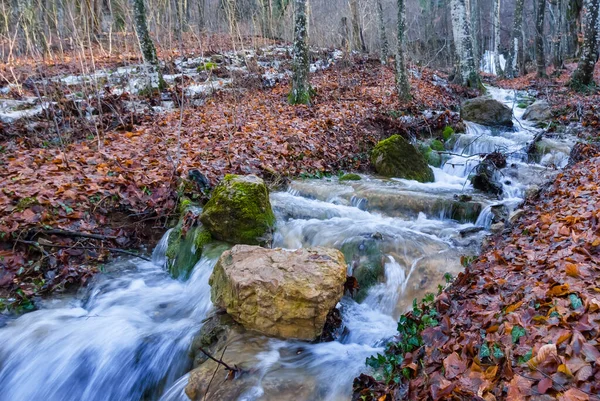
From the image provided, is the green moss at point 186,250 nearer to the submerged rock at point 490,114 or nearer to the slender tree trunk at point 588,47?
the submerged rock at point 490,114

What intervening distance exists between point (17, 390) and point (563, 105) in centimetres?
1390

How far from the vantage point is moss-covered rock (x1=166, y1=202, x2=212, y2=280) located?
535cm

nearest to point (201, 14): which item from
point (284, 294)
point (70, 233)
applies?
point (70, 233)

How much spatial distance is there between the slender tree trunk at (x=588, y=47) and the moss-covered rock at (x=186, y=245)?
1321 cm

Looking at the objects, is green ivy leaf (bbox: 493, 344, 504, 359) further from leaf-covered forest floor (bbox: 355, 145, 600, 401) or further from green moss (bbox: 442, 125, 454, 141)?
green moss (bbox: 442, 125, 454, 141)

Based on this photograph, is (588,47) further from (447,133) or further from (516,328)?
(516,328)

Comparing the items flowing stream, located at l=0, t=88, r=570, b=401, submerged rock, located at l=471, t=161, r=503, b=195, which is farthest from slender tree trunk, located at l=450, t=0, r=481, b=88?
flowing stream, located at l=0, t=88, r=570, b=401

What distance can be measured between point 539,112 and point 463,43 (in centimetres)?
450

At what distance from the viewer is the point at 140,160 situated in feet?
23.0

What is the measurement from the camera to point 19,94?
934 cm

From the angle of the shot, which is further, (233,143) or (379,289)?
Result: (233,143)

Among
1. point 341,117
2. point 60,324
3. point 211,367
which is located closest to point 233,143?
point 341,117

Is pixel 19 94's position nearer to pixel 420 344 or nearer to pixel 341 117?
pixel 341 117

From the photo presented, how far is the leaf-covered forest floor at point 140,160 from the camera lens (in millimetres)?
→ 4977
